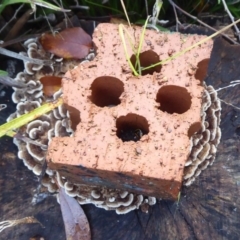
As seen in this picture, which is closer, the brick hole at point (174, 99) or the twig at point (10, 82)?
the brick hole at point (174, 99)

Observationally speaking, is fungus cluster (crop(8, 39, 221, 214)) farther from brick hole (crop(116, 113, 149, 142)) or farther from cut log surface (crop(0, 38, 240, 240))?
brick hole (crop(116, 113, 149, 142))

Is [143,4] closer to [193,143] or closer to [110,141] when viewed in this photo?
[193,143]

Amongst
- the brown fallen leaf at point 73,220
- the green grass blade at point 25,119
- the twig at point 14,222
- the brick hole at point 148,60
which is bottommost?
the twig at point 14,222

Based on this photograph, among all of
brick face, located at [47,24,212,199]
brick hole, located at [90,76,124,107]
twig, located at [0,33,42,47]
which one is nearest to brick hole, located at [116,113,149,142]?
brick face, located at [47,24,212,199]

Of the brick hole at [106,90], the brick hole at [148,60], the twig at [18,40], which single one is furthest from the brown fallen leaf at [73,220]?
the twig at [18,40]

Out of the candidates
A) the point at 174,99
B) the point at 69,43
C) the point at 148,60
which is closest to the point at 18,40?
the point at 69,43

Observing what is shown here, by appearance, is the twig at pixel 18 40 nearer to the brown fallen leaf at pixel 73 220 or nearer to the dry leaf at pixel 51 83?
the dry leaf at pixel 51 83

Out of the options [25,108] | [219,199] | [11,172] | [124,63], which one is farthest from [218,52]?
[11,172]
